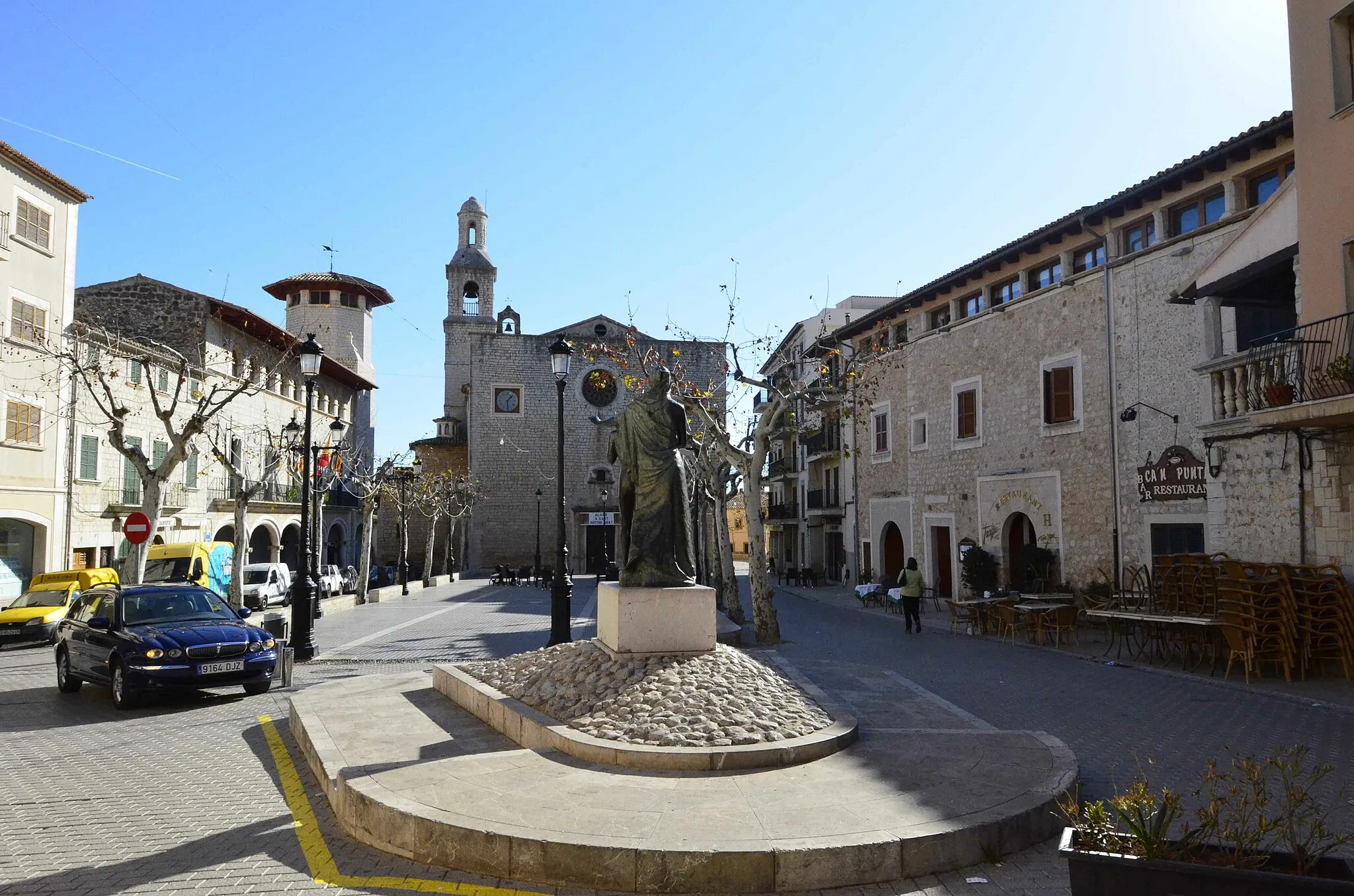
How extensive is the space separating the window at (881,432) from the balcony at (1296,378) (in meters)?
16.5

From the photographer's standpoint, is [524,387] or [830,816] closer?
[830,816]

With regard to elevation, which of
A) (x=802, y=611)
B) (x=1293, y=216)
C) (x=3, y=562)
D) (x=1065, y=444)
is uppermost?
(x=1293, y=216)

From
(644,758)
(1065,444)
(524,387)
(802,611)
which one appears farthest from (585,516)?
(644,758)

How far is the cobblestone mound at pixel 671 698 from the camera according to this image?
6.75 meters

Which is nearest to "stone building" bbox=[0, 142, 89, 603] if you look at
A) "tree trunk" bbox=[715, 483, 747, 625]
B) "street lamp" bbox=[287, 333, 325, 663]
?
"street lamp" bbox=[287, 333, 325, 663]

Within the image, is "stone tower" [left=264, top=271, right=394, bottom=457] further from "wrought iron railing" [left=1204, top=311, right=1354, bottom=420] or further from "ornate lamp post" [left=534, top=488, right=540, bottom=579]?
"wrought iron railing" [left=1204, top=311, right=1354, bottom=420]

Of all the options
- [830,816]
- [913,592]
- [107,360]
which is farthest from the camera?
[107,360]

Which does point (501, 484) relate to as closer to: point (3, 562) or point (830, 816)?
point (3, 562)

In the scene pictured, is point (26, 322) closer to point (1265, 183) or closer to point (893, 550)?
point (893, 550)

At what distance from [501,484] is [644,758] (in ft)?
155

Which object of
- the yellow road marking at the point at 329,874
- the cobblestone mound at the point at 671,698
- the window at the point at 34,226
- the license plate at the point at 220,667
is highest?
the window at the point at 34,226

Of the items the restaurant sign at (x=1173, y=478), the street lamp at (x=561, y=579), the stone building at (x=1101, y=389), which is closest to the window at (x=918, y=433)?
the stone building at (x=1101, y=389)

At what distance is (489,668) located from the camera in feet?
31.3

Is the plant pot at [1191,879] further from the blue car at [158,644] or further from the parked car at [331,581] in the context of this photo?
the parked car at [331,581]
